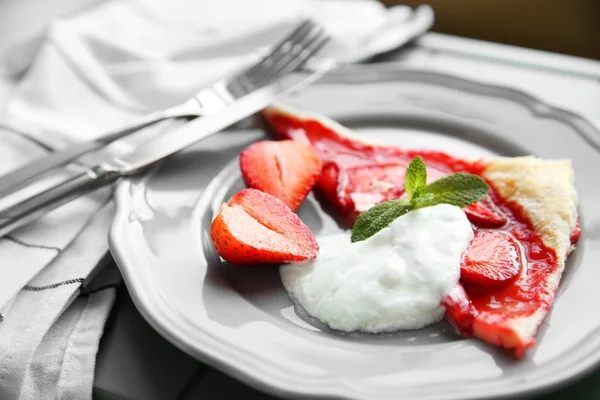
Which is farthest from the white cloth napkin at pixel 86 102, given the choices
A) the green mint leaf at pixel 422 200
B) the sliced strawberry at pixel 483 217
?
the sliced strawberry at pixel 483 217

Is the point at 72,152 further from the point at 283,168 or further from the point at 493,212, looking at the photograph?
the point at 493,212

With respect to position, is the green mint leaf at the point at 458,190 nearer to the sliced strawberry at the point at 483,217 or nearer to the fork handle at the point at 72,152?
the sliced strawberry at the point at 483,217

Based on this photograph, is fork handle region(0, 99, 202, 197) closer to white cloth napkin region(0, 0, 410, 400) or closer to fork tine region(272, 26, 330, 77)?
white cloth napkin region(0, 0, 410, 400)

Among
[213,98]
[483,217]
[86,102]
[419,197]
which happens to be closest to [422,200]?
[419,197]

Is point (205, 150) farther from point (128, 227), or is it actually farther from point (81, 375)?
point (81, 375)

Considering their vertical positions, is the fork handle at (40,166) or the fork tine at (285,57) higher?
the fork tine at (285,57)

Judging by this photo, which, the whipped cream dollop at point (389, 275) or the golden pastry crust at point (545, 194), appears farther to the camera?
the golden pastry crust at point (545, 194)
